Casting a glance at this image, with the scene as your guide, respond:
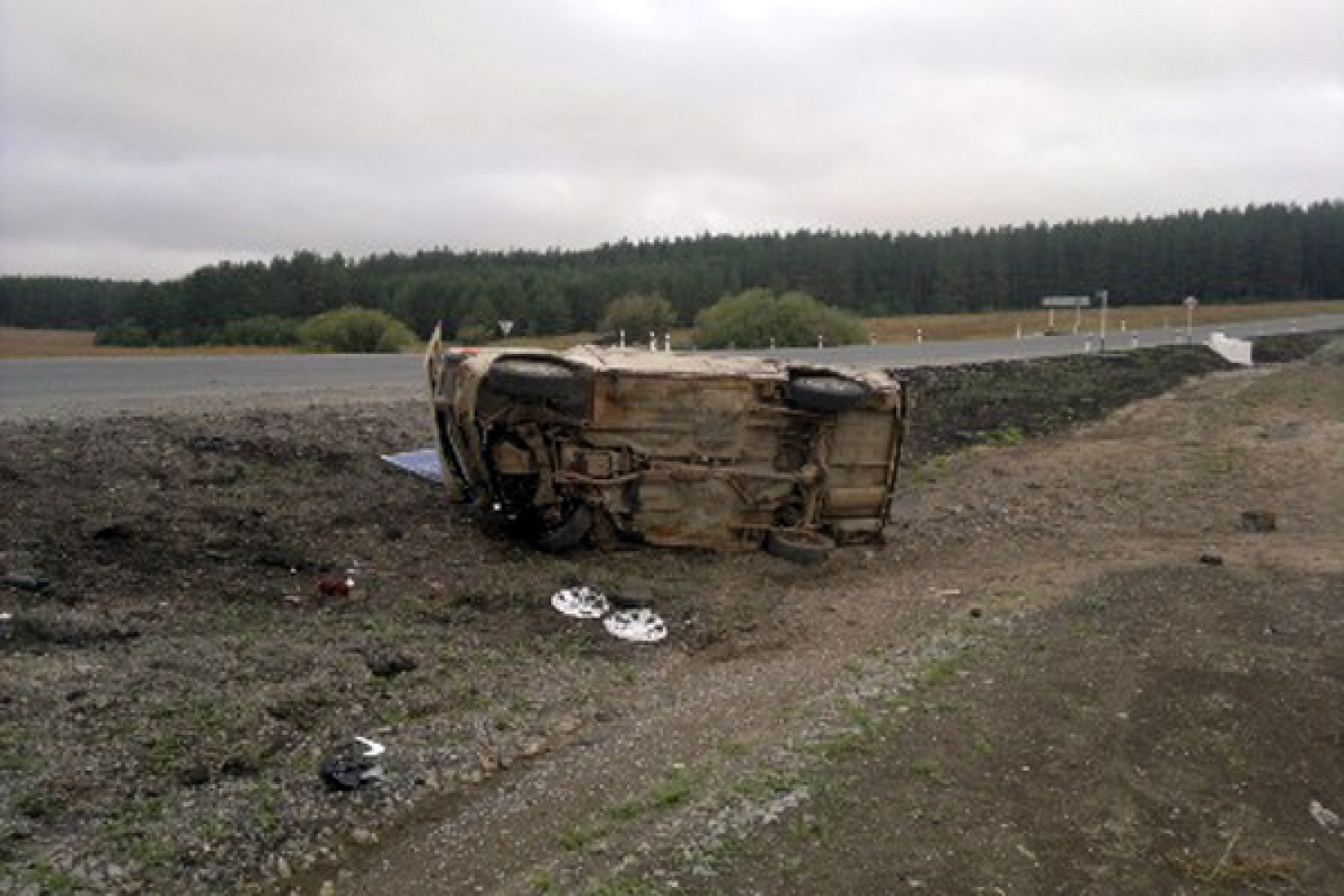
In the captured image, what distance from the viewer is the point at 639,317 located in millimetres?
50406

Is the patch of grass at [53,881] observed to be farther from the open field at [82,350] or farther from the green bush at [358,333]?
the green bush at [358,333]

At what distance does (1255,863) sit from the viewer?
5207 millimetres

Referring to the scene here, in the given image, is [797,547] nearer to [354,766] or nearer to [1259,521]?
[354,766]

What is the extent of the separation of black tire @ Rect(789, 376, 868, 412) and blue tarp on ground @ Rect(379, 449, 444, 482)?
3334mm

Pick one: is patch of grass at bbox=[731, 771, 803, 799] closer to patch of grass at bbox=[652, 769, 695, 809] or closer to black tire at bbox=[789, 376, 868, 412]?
patch of grass at bbox=[652, 769, 695, 809]

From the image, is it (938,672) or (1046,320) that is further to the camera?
(1046,320)

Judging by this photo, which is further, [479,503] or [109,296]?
[109,296]

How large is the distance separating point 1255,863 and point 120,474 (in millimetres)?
8227

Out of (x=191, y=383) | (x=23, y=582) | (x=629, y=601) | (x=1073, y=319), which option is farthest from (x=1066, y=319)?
(x=23, y=582)

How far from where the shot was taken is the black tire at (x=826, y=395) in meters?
9.69

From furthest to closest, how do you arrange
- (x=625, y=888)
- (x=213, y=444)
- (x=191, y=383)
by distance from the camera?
(x=191, y=383) → (x=213, y=444) → (x=625, y=888)

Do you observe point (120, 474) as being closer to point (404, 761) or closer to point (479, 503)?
point (479, 503)

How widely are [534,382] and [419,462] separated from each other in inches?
111

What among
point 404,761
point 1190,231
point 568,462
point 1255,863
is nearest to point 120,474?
point 568,462
